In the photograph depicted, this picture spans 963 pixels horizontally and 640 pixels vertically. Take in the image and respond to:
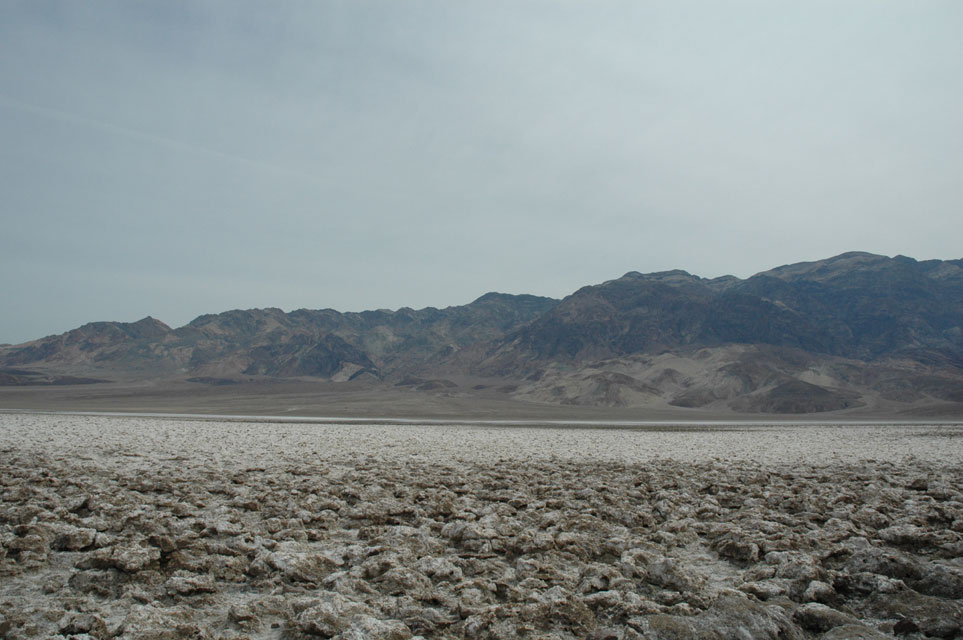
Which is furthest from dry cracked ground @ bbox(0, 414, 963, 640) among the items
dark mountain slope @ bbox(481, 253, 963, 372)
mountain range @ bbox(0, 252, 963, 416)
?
dark mountain slope @ bbox(481, 253, 963, 372)

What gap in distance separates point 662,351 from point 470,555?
124 meters

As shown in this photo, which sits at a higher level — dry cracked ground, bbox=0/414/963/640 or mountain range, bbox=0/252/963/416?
mountain range, bbox=0/252/963/416

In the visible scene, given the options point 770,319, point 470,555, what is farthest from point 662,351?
point 470,555

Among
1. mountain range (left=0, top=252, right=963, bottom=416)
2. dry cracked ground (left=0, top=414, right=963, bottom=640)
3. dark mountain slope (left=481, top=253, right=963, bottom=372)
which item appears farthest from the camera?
dark mountain slope (left=481, top=253, right=963, bottom=372)

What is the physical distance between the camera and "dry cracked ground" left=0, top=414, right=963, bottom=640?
3945 mm

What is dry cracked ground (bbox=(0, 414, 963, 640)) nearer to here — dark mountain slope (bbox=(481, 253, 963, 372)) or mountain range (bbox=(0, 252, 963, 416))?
mountain range (bbox=(0, 252, 963, 416))

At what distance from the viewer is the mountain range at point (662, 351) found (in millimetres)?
90438

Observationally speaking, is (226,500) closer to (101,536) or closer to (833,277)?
(101,536)

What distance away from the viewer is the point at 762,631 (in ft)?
12.4

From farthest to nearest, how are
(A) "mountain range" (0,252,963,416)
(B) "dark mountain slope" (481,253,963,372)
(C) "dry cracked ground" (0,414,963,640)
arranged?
1. (B) "dark mountain slope" (481,253,963,372)
2. (A) "mountain range" (0,252,963,416)
3. (C) "dry cracked ground" (0,414,963,640)

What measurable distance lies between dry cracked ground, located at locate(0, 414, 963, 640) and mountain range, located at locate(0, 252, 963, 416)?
66.5m

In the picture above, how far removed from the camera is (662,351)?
123 meters

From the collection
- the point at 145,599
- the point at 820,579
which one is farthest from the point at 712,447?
the point at 145,599

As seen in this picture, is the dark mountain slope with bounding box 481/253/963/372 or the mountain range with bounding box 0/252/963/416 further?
the dark mountain slope with bounding box 481/253/963/372
